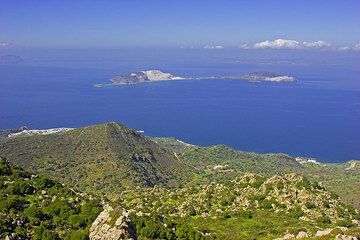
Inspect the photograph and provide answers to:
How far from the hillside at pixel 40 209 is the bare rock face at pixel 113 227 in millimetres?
1006

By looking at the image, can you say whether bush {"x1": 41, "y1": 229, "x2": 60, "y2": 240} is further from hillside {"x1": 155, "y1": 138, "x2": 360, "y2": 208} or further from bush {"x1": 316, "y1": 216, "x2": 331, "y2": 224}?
hillside {"x1": 155, "y1": 138, "x2": 360, "y2": 208}

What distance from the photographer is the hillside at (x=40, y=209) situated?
20.0m

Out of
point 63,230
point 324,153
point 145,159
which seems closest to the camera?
point 63,230

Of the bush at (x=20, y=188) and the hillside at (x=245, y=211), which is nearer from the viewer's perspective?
the hillside at (x=245, y=211)

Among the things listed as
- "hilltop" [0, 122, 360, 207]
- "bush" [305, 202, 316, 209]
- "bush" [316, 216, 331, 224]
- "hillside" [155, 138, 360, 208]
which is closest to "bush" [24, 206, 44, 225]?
"bush" [316, 216, 331, 224]

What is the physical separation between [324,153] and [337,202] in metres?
171

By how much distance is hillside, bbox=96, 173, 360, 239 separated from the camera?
2560cm

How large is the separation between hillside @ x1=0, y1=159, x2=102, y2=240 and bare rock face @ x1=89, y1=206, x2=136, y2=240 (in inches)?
39.6

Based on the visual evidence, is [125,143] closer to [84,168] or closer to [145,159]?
[145,159]

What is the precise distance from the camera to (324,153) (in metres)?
195

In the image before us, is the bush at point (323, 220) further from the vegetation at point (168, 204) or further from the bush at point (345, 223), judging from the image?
the bush at point (345, 223)

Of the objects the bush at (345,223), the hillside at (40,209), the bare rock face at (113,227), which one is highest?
the bare rock face at (113,227)

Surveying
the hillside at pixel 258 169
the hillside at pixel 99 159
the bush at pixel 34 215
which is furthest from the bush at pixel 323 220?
the hillside at pixel 258 169

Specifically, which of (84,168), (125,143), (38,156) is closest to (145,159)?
(125,143)
